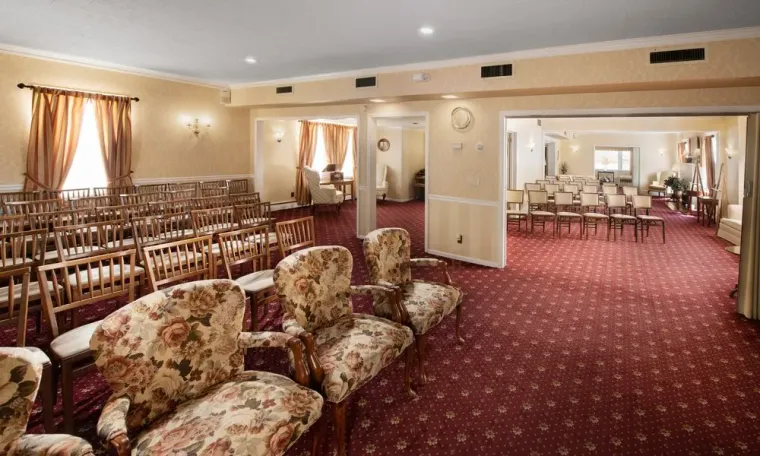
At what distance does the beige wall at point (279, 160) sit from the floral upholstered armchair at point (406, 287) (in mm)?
7394

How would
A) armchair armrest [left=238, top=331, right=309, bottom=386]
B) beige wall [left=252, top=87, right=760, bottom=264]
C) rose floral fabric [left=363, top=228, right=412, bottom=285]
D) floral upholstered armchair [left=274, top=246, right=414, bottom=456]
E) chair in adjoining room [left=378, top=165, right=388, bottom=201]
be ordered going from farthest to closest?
chair in adjoining room [left=378, top=165, right=388, bottom=201], beige wall [left=252, top=87, right=760, bottom=264], rose floral fabric [left=363, top=228, right=412, bottom=285], floral upholstered armchair [left=274, top=246, right=414, bottom=456], armchair armrest [left=238, top=331, right=309, bottom=386]

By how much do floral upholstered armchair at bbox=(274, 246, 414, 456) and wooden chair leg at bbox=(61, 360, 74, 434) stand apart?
1.09m

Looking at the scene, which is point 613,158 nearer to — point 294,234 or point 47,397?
point 294,234

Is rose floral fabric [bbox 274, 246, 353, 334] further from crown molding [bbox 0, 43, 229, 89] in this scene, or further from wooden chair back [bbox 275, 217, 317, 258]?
crown molding [bbox 0, 43, 229, 89]

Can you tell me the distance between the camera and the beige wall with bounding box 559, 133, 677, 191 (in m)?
17.8

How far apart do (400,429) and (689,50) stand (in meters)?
4.48

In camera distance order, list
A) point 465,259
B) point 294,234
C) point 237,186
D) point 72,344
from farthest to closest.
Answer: point 237,186, point 465,259, point 294,234, point 72,344

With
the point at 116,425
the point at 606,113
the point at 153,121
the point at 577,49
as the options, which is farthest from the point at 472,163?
the point at 153,121

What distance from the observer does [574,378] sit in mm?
3082

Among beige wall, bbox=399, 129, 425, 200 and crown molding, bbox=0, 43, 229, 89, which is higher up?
crown molding, bbox=0, 43, 229, 89

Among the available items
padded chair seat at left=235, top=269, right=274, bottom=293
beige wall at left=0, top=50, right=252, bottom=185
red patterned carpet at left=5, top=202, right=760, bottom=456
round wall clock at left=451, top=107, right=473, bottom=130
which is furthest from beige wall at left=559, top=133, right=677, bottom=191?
padded chair seat at left=235, top=269, right=274, bottom=293

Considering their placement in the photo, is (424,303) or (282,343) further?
(424,303)

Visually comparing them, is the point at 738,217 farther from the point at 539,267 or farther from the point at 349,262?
the point at 349,262

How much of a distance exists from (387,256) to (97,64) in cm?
619
